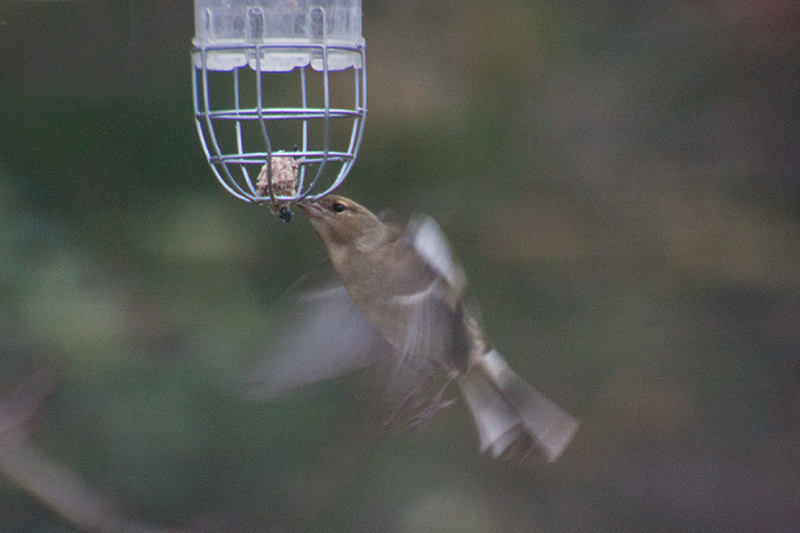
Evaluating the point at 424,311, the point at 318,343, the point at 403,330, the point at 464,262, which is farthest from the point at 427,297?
the point at 464,262

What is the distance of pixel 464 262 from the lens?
15.6 feet

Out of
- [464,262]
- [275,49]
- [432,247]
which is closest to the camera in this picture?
[275,49]

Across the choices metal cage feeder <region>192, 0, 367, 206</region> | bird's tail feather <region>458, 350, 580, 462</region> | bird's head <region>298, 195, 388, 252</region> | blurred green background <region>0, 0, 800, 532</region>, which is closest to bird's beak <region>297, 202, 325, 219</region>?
bird's head <region>298, 195, 388, 252</region>

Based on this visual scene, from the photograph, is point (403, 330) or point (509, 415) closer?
point (403, 330)

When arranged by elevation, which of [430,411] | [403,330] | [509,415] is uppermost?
[403,330]

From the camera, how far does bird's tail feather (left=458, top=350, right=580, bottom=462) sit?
292 centimetres

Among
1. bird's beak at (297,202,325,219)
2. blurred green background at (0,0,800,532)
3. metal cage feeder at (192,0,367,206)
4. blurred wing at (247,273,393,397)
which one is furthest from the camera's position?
blurred green background at (0,0,800,532)

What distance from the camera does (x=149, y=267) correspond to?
163 inches

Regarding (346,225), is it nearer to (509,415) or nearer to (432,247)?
(432,247)

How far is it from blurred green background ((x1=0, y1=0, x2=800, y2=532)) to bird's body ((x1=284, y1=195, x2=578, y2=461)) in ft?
3.46

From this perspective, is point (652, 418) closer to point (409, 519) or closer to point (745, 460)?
point (745, 460)

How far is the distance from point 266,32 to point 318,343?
101 centimetres

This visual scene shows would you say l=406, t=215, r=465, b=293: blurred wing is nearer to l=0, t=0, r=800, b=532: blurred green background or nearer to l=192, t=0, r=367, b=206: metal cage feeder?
l=192, t=0, r=367, b=206: metal cage feeder

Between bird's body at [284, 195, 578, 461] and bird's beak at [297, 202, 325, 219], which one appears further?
bird's beak at [297, 202, 325, 219]
